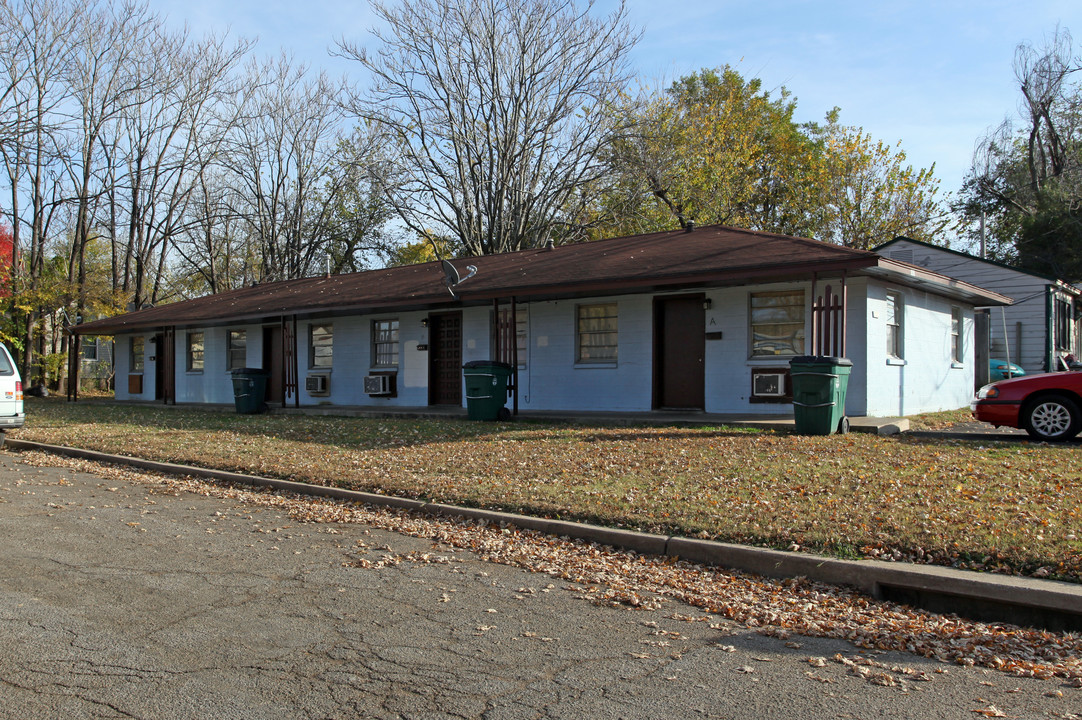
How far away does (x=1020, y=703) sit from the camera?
3738 mm

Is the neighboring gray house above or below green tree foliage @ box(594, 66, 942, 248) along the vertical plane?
below

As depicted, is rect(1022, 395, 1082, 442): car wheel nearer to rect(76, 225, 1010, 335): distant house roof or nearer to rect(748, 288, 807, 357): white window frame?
rect(76, 225, 1010, 335): distant house roof

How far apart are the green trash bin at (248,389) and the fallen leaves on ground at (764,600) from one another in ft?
43.8

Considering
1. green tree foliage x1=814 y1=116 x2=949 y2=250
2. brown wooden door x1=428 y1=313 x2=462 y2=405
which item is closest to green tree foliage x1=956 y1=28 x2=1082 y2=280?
green tree foliage x1=814 y1=116 x2=949 y2=250

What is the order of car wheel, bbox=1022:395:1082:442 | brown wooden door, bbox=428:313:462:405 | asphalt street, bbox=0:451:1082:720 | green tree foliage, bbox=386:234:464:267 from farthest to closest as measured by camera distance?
1. green tree foliage, bbox=386:234:464:267
2. brown wooden door, bbox=428:313:462:405
3. car wheel, bbox=1022:395:1082:442
4. asphalt street, bbox=0:451:1082:720

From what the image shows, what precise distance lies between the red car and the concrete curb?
7.33m

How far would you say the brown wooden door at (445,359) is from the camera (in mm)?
19672

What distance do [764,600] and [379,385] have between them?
51.7 ft

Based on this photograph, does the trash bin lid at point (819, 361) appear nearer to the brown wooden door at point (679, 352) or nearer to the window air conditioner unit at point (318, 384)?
the brown wooden door at point (679, 352)

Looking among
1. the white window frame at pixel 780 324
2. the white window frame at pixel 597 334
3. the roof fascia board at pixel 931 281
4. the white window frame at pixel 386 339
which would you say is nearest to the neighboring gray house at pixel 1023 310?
the roof fascia board at pixel 931 281

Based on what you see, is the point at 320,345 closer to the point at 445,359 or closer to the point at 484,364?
the point at 445,359

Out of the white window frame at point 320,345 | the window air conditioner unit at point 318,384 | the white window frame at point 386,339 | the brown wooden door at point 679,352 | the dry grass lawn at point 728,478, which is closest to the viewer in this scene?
the dry grass lawn at point 728,478

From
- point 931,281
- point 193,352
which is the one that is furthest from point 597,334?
point 193,352

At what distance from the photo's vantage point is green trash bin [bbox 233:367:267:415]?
806 inches
